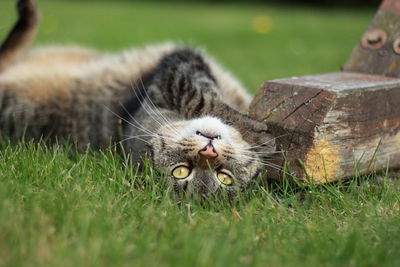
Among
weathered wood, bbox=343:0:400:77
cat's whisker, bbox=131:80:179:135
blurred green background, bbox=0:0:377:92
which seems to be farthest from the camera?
blurred green background, bbox=0:0:377:92

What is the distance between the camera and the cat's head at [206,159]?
2.18m

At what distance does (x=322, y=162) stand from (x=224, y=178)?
43cm

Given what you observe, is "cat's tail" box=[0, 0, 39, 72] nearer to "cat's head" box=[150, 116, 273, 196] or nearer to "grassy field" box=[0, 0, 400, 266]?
"grassy field" box=[0, 0, 400, 266]

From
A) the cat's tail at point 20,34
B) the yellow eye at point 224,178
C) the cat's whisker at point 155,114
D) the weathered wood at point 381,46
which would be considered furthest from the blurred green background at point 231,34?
the yellow eye at point 224,178

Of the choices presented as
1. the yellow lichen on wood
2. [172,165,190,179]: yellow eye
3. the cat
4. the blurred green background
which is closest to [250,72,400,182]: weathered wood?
the yellow lichen on wood

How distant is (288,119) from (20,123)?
5.79 ft

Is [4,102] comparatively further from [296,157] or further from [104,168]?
[296,157]

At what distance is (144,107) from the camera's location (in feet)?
8.61

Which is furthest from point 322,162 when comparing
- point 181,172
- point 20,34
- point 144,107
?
point 20,34

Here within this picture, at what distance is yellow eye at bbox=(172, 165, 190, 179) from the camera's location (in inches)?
87.4

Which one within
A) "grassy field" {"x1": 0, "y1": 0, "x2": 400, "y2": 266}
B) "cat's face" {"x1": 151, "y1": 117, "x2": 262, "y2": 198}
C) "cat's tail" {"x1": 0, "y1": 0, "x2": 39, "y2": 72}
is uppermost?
"cat's tail" {"x1": 0, "y1": 0, "x2": 39, "y2": 72}

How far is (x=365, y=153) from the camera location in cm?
223

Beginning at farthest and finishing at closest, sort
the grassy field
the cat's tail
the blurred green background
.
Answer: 1. the blurred green background
2. the cat's tail
3. the grassy field

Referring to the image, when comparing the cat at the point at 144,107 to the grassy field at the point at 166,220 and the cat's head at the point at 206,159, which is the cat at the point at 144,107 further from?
the grassy field at the point at 166,220
